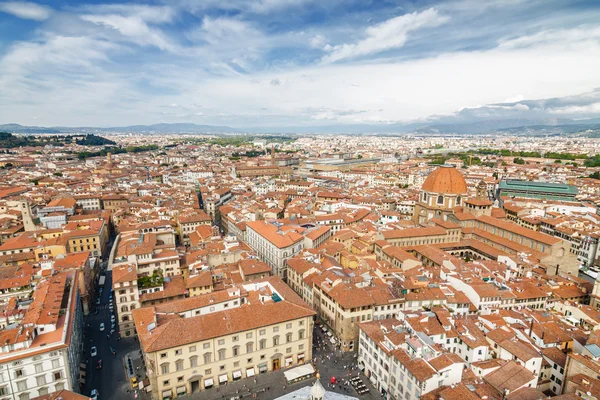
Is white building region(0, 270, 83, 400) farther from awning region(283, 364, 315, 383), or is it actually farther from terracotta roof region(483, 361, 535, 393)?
terracotta roof region(483, 361, 535, 393)

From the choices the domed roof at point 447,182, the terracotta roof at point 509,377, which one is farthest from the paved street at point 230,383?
the domed roof at point 447,182

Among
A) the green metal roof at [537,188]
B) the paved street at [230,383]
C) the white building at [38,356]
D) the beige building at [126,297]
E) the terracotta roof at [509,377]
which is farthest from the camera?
the green metal roof at [537,188]

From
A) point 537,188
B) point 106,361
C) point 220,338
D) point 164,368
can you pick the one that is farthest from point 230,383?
point 537,188

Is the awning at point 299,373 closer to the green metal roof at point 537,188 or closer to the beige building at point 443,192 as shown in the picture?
the beige building at point 443,192

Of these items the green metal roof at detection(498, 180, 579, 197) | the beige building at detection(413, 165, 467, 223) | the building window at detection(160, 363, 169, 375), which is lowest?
the building window at detection(160, 363, 169, 375)

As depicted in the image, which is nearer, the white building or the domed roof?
the white building

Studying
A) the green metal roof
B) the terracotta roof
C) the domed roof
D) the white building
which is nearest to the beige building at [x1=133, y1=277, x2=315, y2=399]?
the white building
